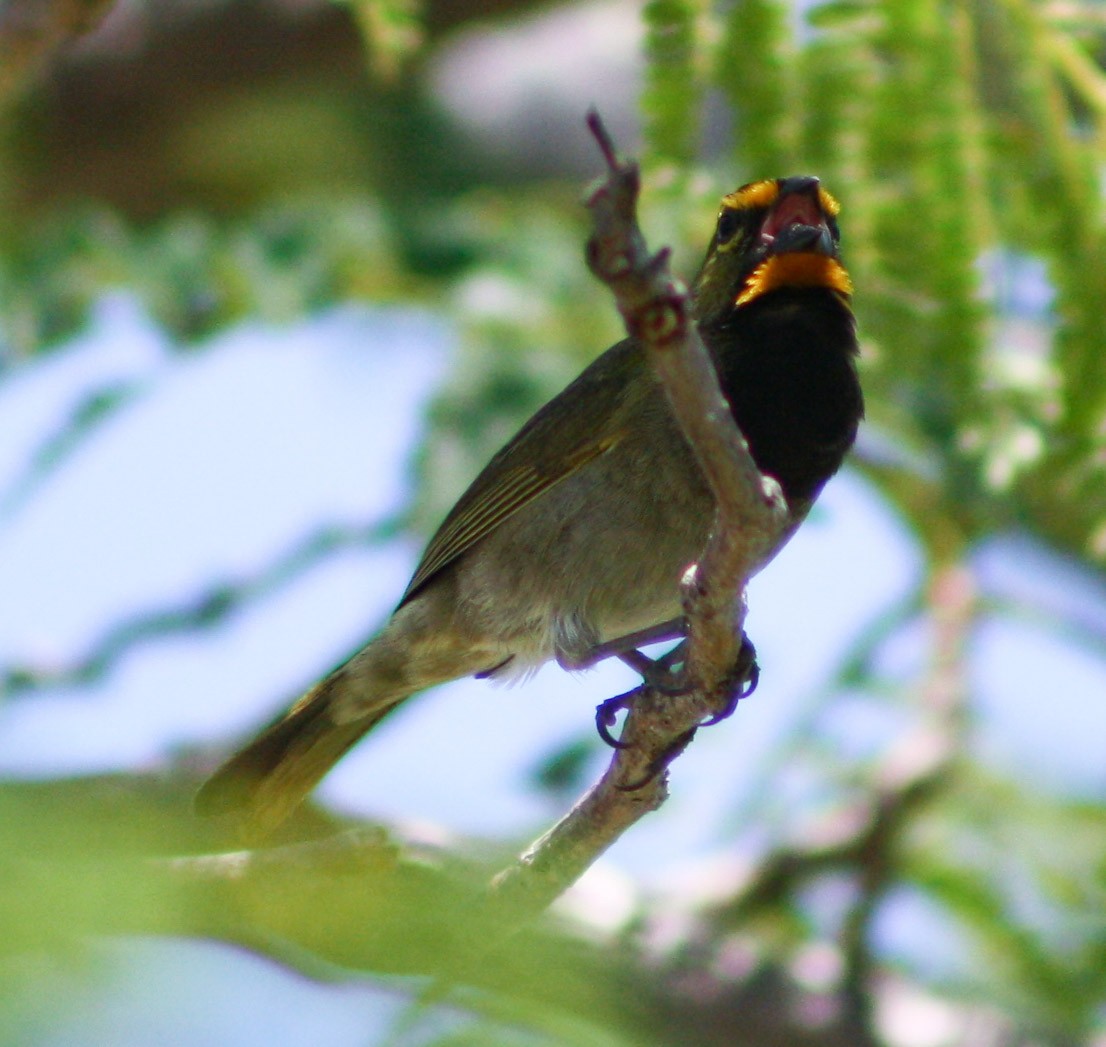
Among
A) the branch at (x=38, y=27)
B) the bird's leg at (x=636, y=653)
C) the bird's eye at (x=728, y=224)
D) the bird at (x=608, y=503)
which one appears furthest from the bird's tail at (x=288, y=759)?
the branch at (x=38, y=27)

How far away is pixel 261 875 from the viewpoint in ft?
6.64

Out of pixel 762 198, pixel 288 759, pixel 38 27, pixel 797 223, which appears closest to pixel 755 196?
pixel 762 198

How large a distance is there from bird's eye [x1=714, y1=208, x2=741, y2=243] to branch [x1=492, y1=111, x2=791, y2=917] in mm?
1320

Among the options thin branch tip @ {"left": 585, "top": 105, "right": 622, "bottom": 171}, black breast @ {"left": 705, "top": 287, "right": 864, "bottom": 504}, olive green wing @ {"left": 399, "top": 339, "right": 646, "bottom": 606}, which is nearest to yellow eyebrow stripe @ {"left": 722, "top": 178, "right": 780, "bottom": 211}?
black breast @ {"left": 705, "top": 287, "right": 864, "bottom": 504}

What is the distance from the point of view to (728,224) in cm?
400

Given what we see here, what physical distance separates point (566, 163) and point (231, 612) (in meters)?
3.76

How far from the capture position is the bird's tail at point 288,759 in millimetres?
4180

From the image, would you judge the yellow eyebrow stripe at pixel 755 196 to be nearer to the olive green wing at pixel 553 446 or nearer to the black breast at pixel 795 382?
the black breast at pixel 795 382

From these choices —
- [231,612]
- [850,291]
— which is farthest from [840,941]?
[850,291]

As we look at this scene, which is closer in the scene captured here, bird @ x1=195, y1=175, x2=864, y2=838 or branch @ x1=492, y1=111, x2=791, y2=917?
branch @ x1=492, y1=111, x2=791, y2=917

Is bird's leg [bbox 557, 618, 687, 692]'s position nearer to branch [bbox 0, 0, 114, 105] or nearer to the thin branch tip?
the thin branch tip

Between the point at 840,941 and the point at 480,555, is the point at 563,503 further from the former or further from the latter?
the point at 840,941

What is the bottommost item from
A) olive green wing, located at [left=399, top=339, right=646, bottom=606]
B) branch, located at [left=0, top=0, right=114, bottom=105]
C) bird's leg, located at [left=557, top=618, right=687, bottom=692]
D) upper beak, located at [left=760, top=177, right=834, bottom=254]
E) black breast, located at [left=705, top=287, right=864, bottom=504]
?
bird's leg, located at [left=557, top=618, right=687, bottom=692]

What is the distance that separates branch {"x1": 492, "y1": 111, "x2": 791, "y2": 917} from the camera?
6.30ft
